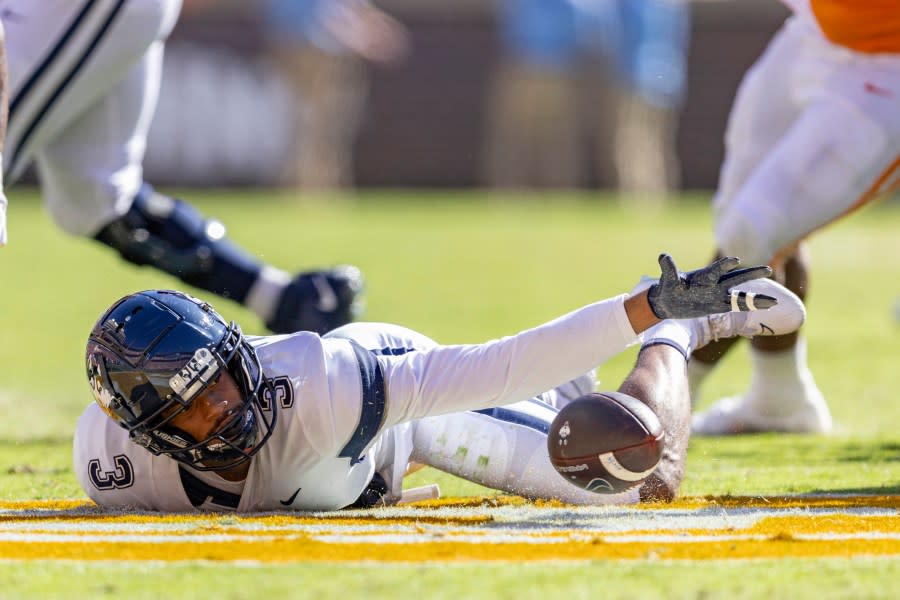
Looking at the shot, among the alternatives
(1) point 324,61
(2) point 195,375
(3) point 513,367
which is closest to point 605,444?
(3) point 513,367

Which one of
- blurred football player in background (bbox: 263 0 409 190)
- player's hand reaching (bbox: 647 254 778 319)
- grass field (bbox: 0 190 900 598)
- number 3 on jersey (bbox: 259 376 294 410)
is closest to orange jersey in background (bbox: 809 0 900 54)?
grass field (bbox: 0 190 900 598)

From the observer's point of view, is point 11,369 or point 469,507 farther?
point 11,369

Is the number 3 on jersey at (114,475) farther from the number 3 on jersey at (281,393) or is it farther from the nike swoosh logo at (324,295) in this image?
the nike swoosh logo at (324,295)

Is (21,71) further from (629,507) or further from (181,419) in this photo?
(629,507)

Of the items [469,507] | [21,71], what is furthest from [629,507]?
[21,71]

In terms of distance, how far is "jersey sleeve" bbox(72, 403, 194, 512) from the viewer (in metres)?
3.87

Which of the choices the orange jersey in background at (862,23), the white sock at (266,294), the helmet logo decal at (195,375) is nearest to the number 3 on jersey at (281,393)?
the helmet logo decal at (195,375)

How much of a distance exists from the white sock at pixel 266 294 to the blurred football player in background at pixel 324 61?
43.9 ft

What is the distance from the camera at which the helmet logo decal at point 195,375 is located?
3.56 metres

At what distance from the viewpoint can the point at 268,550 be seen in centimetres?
326

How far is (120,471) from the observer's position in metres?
3.90

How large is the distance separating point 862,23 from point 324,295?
207 cm

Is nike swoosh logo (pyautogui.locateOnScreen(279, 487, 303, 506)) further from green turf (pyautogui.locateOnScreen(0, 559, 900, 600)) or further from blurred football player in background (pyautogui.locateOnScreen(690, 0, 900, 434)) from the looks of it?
blurred football player in background (pyautogui.locateOnScreen(690, 0, 900, 434))

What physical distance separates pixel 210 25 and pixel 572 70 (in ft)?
15.0
